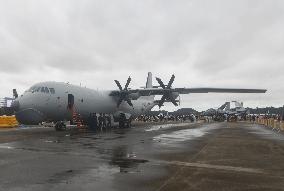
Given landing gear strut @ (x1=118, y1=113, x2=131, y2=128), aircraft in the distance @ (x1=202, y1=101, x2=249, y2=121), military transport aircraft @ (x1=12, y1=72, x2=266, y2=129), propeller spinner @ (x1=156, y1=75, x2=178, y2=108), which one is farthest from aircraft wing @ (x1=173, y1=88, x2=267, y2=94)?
aircraft in the distance @ (x1=202, y1=101, x2=249, y2=121)

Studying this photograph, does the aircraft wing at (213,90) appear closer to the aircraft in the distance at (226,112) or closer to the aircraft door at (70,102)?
the aircraft door at (70,102)

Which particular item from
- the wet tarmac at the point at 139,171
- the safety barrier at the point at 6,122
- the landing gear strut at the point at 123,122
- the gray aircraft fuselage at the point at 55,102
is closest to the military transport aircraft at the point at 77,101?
the gray aircraft fuselage at the point at 55,102

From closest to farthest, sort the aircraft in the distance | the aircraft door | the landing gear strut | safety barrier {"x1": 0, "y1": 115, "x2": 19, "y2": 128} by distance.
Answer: the aircraft door
the landing gear strut
safety barrier {"x1": 0, "y1": 115, "x2": 19, "y2": 128}
the aircraft in the distance

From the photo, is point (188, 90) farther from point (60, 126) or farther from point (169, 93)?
point (60, 126)

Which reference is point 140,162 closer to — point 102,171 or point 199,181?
point 102,171

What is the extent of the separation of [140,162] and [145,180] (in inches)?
130

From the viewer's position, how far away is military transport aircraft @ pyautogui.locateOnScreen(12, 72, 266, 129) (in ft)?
98.2

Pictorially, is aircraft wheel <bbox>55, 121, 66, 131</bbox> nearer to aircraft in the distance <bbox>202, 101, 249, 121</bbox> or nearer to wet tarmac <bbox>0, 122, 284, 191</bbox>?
wet tarmac <bbox>0, 122, 284, 191</bbox>

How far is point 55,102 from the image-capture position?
31938mm

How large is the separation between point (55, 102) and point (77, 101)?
3.78m

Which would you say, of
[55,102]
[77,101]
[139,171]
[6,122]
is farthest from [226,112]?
[139,171]

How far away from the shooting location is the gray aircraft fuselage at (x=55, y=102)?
97.0ft

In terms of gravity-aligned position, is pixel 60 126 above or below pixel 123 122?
below

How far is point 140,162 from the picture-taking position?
12375 mm
